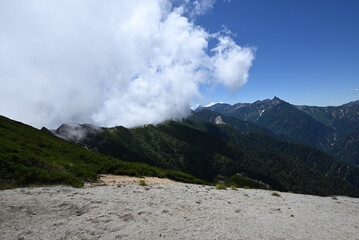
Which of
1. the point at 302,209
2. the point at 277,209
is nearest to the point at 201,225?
the point at 277,209

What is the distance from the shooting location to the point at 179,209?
1122cm

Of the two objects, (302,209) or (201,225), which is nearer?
(201,225)

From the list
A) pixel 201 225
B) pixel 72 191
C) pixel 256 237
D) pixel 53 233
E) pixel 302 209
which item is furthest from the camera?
pixel 302 209

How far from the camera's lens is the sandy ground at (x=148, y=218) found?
7922 mm

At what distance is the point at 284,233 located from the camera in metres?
9.38

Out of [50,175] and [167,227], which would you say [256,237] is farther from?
[50,175]

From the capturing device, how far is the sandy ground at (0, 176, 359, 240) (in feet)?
26.0

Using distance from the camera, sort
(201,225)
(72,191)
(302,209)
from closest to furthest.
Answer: (201,225) → (72,191) → (302,209)

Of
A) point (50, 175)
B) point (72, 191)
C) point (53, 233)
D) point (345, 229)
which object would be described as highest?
point (50, 175)

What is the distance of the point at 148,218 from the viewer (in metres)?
9.53

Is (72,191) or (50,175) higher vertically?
(50,175)

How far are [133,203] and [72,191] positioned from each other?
4904 millimetres

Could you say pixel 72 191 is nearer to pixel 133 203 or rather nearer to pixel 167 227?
pixel 133 203

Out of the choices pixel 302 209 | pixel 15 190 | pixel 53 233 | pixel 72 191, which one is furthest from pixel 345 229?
pixel 15 190
